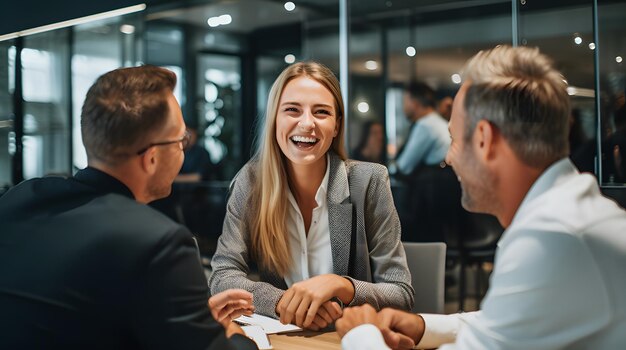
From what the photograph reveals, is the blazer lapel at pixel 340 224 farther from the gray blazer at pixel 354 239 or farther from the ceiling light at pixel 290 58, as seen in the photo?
the ceiling light at pixel 290 58

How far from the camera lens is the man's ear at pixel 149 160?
159 centimetres

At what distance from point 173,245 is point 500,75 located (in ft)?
2.56

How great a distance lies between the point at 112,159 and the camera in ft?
5.14

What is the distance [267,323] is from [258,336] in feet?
0.64

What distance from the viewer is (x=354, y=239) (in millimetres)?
2574

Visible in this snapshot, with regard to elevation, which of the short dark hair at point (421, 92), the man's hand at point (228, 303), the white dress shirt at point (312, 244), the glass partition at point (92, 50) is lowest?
the man's hand at point (228, 303)

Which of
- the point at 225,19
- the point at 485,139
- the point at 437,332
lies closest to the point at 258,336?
the point at 437,332

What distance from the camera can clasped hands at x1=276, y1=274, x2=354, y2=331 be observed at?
2082mm

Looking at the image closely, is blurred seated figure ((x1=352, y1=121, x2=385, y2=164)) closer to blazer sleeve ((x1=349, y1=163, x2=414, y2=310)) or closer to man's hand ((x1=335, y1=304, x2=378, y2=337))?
blazer sleeve ((x1=349, y1=163, x2=414, y2=310))

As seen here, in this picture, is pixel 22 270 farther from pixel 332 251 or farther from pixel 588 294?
pixel 332 251

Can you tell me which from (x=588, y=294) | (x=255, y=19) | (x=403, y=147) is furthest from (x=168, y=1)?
(x=588, y=294)

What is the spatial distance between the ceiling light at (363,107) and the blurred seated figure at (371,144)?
12 cm

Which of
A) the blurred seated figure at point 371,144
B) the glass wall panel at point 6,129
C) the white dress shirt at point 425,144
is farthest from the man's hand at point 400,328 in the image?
the glass wall panel at point 6,129

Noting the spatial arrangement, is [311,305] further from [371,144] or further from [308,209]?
[371,144]
